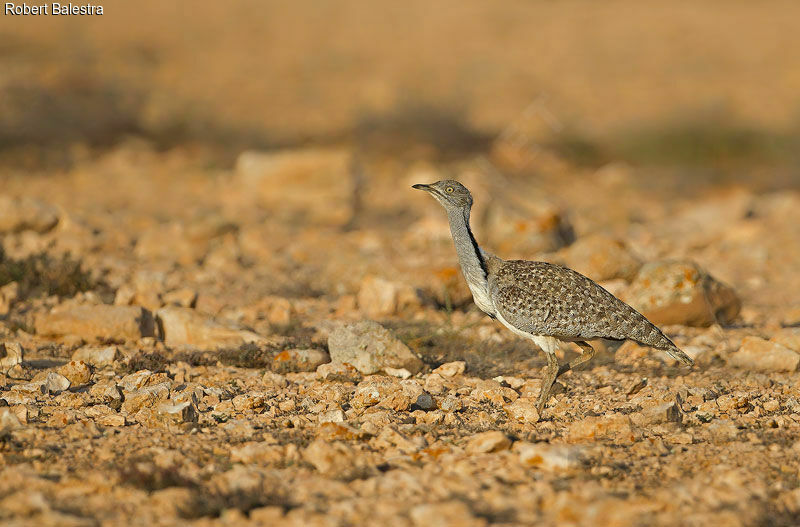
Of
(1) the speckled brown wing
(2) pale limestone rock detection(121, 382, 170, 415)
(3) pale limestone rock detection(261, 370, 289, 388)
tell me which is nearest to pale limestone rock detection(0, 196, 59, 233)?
(2) pale limestone rock detection(121, 382, 170, 415)

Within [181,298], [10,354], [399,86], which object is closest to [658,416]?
[181,298]

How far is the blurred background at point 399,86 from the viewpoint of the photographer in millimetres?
13719

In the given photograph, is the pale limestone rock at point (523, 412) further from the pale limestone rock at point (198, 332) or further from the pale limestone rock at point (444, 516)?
the pale limestone rock at point (198, 332)

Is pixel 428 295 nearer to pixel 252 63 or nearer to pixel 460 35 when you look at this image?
pixel 252 63

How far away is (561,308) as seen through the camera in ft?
17.7

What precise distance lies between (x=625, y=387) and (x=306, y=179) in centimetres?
656

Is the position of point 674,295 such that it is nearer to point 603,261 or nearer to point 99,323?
point 603,261

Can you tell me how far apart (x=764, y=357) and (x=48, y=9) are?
14485mm

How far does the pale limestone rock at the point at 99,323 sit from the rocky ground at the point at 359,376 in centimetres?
2

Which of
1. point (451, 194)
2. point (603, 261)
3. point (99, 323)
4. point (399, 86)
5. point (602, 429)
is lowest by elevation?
point (602, 429)

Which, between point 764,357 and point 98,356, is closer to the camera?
point 98,356

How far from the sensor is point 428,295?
25.4ft

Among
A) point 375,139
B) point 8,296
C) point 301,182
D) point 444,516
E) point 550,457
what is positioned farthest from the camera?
point 375,139

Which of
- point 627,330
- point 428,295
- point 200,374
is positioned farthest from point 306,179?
point 627,330
